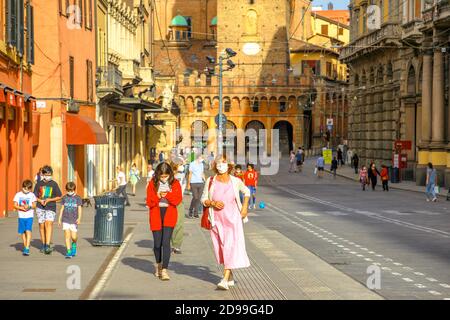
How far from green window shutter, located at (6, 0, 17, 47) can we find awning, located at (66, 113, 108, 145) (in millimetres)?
7199

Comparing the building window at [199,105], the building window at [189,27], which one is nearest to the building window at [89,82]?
the building window at [199,105]

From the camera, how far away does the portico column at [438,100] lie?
5047 cm

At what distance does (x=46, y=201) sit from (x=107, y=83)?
24373 mm

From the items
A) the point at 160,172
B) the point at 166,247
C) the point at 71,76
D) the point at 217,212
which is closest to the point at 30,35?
the point at 71,76

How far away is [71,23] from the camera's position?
3609 centimetres

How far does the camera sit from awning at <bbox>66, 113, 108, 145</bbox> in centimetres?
3466

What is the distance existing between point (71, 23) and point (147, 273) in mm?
22236

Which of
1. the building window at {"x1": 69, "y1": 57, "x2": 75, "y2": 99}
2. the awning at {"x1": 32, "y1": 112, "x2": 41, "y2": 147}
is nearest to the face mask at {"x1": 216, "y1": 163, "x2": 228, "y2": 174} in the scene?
the awning at {"x1": 32, "y1": 112, "x2": 41, "y2": 147}

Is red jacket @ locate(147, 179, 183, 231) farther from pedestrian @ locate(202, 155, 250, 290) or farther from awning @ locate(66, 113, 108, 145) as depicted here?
awning @ locate(66, 113, 108, 145)

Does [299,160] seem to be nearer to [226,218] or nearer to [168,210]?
[168,210]

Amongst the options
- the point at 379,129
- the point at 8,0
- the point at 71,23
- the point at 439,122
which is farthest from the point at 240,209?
the point at 379,129

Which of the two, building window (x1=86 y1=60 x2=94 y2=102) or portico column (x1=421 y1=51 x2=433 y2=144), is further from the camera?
portico column (x1=421 y1=51 x2=433 y2=144)

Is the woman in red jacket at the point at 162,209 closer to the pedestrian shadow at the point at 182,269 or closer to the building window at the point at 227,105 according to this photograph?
the pedestrian shadow at the point at 182,269
